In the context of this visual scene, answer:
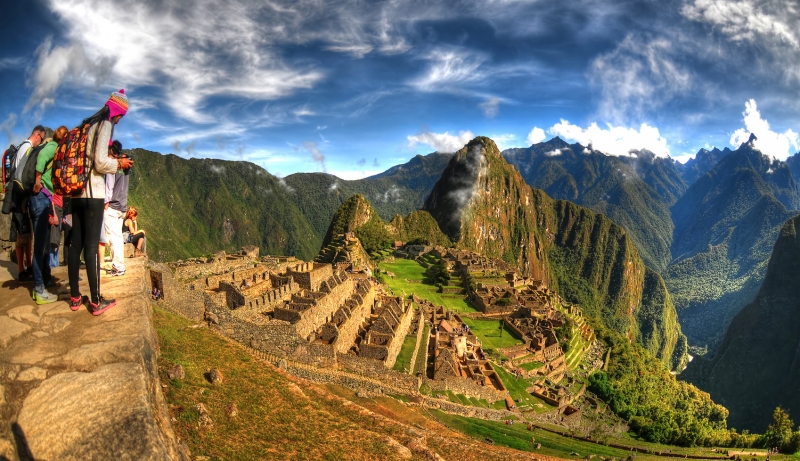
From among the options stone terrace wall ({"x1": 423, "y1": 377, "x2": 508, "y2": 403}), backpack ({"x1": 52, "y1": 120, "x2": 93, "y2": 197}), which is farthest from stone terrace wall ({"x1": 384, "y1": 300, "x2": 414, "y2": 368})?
backpack ({"x1": 52, "y1": 120, "x2": 93, "y2": 197})

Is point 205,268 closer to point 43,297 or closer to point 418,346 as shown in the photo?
point 418,346

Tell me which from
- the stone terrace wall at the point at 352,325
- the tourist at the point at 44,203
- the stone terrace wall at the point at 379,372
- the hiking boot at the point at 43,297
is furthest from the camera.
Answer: the stone terrace wall at the point at 352,325

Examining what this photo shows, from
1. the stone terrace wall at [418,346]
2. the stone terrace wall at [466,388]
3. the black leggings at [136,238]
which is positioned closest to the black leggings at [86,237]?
the black leggings at [136,238]

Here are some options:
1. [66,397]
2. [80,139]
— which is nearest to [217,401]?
[66,397]

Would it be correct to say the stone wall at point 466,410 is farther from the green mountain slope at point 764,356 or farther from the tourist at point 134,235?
the green mountain slope at point 764,356

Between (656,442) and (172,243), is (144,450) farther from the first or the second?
(172,243)

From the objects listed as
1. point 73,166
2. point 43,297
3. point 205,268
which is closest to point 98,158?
point 73,166
